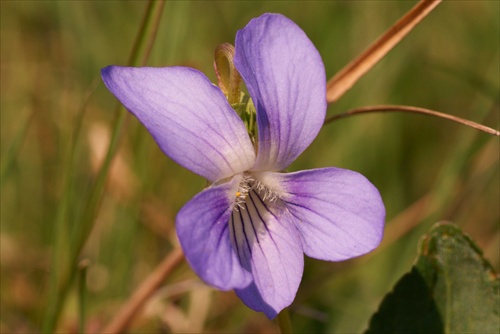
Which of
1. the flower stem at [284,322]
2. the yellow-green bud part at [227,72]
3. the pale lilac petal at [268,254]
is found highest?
the yellow-green bud part at [227,72]

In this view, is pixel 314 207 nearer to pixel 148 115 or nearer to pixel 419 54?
pixel 148 115

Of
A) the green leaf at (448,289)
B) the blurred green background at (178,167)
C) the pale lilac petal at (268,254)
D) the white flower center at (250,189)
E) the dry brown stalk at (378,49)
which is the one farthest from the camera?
the blurred green background at (178,167)

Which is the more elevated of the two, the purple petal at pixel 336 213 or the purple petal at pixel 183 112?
the purple petal at pixel 183 112

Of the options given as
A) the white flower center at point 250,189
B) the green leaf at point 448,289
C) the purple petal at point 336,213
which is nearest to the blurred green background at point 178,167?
the green leaf at point 448,289

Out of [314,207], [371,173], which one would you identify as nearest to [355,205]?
[314,207]

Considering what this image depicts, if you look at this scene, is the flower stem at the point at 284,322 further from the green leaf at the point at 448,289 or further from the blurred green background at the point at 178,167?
the blurred green background at the point at 178,167

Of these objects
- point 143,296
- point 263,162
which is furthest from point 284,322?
point 143,296

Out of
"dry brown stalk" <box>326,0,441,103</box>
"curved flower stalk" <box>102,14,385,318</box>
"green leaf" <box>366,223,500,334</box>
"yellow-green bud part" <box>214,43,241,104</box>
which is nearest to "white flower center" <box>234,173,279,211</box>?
"curved flower stalk" <box>102,14,385,318</box>
